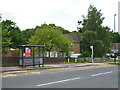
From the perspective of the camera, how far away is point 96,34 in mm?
41969

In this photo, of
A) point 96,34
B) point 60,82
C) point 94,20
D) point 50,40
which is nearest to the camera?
point 60,82

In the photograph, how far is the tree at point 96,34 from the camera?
40559mm

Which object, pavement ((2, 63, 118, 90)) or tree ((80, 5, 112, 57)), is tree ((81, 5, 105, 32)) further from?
pavement ((2, 63, 118, 90))

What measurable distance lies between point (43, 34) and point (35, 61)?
11.2 meters

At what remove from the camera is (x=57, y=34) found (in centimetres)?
3316

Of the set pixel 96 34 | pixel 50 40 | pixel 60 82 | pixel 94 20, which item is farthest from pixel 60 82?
pixel 94 20

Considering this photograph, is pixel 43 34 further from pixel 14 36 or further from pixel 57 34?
pixel 14 36

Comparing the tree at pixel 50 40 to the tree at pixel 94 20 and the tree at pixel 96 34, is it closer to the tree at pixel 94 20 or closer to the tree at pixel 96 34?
the tree at pixel 96 34

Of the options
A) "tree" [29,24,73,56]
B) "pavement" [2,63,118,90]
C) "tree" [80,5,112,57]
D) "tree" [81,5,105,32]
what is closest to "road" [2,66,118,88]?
"pavement" [2,63,118,90]

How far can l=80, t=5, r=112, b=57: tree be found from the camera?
40.6 meters

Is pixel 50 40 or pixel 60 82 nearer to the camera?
pixel 60 82

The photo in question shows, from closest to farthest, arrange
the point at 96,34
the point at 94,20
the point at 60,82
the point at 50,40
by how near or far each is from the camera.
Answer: the point at 60,82 < the point at 50,40 < the point at 96,34 < the point at 94,20

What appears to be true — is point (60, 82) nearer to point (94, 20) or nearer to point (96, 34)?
point (96, 34)

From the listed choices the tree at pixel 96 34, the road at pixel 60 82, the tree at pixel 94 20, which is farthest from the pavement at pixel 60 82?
the tree at pixel 94 20
